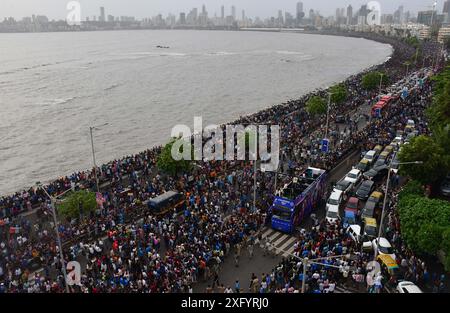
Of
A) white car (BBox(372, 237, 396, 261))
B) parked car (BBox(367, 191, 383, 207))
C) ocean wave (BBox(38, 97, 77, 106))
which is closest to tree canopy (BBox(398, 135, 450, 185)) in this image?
parked car (BBox(367, 191, 383, 207))

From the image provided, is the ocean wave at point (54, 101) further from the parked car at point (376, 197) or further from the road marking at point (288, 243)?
the parked car at point (376, 197)

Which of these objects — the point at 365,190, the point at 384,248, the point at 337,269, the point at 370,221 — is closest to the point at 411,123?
the point at 365,190

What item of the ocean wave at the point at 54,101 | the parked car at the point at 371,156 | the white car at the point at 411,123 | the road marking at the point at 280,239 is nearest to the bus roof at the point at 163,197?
the road marking at the point at 280,239

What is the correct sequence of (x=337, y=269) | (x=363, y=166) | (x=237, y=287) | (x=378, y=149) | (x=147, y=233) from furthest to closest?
(x=378, y=149) < (x=363, y=166) < (x=147, y=233) < (x=337, y=269) < (x=237, y=287)

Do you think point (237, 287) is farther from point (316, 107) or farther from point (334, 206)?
point (316, 107)

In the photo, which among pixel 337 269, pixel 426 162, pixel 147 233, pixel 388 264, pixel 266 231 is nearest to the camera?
pixel 337 269

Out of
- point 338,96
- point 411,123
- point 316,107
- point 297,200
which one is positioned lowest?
Result: point 411,123

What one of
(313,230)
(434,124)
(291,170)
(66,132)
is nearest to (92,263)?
(313,230)
